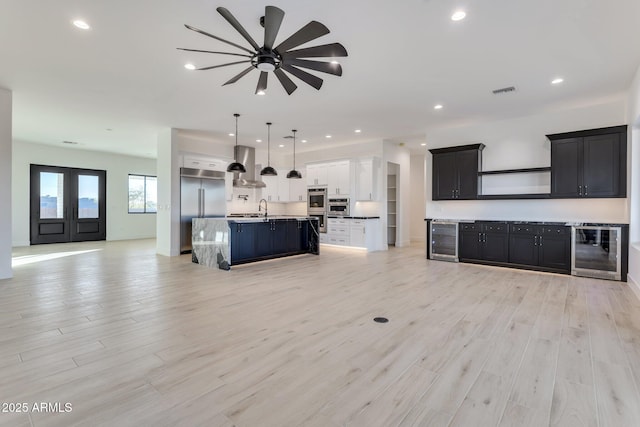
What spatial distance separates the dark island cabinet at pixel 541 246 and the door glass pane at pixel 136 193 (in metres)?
11.8

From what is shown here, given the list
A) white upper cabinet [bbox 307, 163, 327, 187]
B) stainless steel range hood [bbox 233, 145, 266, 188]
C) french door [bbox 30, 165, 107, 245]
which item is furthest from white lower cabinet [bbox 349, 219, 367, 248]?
french door [bbox 30, 165, 107, 245]

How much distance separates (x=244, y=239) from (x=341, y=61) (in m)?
3.82

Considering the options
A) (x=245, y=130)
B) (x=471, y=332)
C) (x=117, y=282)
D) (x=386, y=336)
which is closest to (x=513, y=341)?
(x=471, y=332)

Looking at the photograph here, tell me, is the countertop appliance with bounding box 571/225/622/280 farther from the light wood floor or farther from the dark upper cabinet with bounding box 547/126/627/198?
the dark upper cabinet with bounding box 547/126/627/198

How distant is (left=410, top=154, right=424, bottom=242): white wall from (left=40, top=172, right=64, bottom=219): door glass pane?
1146cm

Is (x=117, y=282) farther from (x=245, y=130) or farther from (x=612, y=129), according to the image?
(x=612, y=129)

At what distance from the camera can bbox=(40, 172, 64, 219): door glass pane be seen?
9516 millimetres

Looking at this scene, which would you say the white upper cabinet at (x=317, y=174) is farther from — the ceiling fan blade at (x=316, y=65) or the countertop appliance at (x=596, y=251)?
the ceiling fan blade at (x=316, y=65)

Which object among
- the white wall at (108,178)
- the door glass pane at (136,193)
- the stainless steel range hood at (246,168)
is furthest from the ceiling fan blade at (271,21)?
the door glass pane at (136,193)

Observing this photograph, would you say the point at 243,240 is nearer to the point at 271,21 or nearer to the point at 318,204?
the point at 318,204

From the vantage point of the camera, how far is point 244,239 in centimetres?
626

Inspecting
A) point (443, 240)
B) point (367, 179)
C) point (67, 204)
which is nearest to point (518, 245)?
point (443, 240)

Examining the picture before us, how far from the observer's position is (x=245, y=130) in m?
7.61

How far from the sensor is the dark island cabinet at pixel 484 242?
6090 mm
